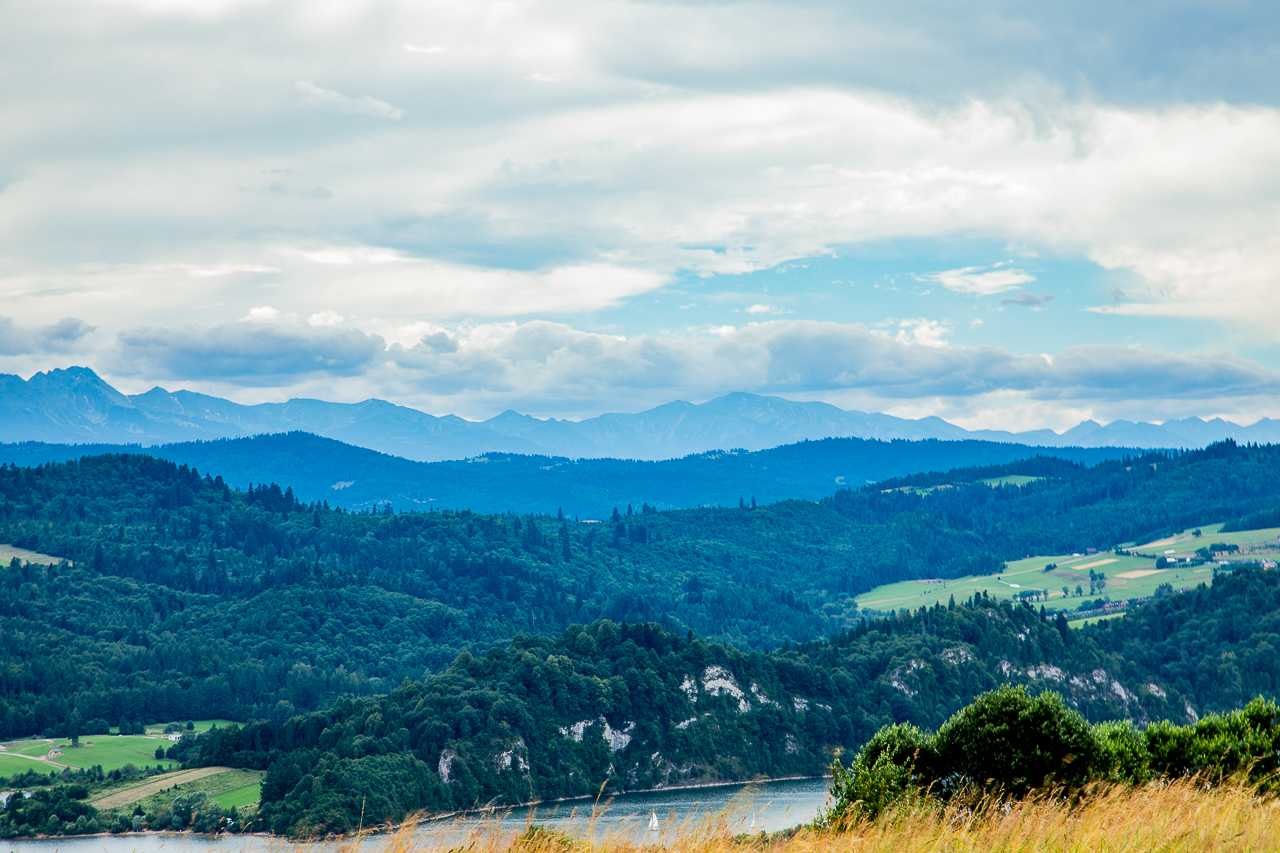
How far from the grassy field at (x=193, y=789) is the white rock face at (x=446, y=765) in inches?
920

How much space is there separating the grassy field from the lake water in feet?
33.8

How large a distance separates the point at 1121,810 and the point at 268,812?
153809 millimetres

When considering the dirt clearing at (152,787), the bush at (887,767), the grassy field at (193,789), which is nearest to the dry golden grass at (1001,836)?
the bush at (887,767)

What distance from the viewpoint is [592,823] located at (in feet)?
64.0

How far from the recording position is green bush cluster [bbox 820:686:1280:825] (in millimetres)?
47062

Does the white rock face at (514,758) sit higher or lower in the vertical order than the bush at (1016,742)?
lower

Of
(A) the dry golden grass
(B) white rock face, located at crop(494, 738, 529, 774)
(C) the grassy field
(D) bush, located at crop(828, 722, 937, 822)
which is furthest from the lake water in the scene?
(C) the grassy field

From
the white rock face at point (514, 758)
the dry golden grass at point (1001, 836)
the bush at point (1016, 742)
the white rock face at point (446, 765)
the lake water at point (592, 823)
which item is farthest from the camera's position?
the white rock face at point (514, 758)

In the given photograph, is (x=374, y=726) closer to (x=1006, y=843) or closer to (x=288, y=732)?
(x=288, y=732)

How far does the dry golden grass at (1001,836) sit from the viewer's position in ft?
63.3

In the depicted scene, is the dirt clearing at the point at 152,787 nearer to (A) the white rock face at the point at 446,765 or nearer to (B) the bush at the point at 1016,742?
(A) the white rock face at the point at 446,765

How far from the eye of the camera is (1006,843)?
19891 millimetres

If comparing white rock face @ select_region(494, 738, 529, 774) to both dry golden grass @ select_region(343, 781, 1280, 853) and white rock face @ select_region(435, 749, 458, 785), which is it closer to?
white rock face @ select_region(435, 749, 458, 785)

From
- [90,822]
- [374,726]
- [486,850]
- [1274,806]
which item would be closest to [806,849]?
[486,850]
